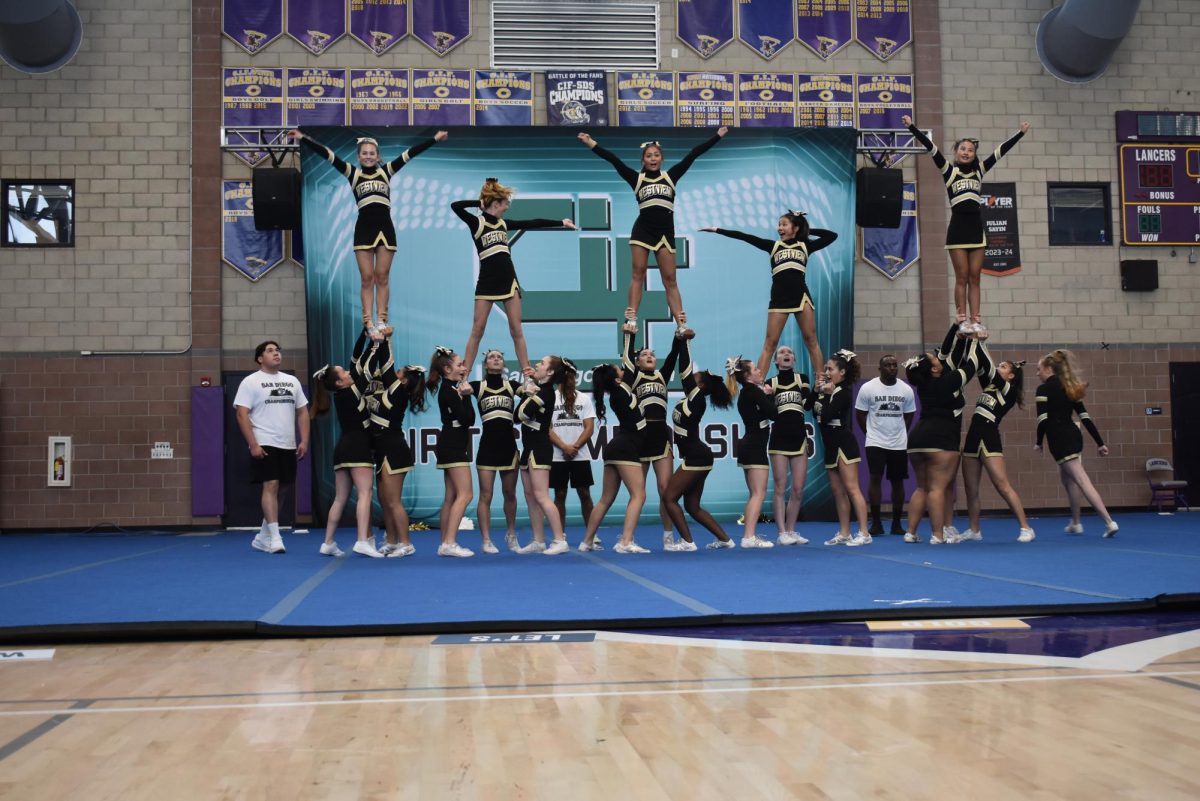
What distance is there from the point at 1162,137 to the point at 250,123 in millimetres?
11960

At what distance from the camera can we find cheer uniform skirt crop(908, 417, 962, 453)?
368 inches

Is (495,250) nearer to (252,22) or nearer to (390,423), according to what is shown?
(390,423)

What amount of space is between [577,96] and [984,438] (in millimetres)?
7074

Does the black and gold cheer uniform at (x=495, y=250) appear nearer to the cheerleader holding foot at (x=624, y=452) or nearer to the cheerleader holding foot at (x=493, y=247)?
the cheerleader holding foot at (x=493, y=247)

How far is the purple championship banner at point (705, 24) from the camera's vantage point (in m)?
14.2

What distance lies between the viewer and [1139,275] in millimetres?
14695

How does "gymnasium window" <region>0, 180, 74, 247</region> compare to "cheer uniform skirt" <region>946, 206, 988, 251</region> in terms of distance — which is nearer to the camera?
"cheer uniform skirt" <region>946, 206, 988, 251</region>

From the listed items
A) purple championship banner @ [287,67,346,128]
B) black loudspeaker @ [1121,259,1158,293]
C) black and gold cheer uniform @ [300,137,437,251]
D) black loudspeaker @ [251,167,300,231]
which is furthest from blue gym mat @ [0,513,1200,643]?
purple championship banner @ [287,67,346,128]

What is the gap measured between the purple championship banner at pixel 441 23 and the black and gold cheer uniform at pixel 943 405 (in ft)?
25.2

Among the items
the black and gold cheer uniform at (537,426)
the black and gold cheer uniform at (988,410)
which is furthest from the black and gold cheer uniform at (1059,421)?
the black and gold cheer uniform at (537,426)

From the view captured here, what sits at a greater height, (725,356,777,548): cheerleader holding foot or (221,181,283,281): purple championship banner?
(221,181,283,281): purple championship banner

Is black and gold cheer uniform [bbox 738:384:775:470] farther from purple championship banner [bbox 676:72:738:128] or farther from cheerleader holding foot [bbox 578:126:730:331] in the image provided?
purple championship banner [bbox 676:72:738:128]

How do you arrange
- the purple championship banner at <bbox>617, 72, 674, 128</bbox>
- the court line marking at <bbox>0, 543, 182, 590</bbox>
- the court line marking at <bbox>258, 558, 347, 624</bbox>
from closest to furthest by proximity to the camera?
the court line marking at <bbox>258, 558, 347, 624</bbox>
the court line marking at <bbox>0, 543, 182, 590</bbox>
the purple championship banner at <bbox>617, 72, 674, 128</bbox>

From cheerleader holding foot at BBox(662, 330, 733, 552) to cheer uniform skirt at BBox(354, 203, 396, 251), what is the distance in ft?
9.25
